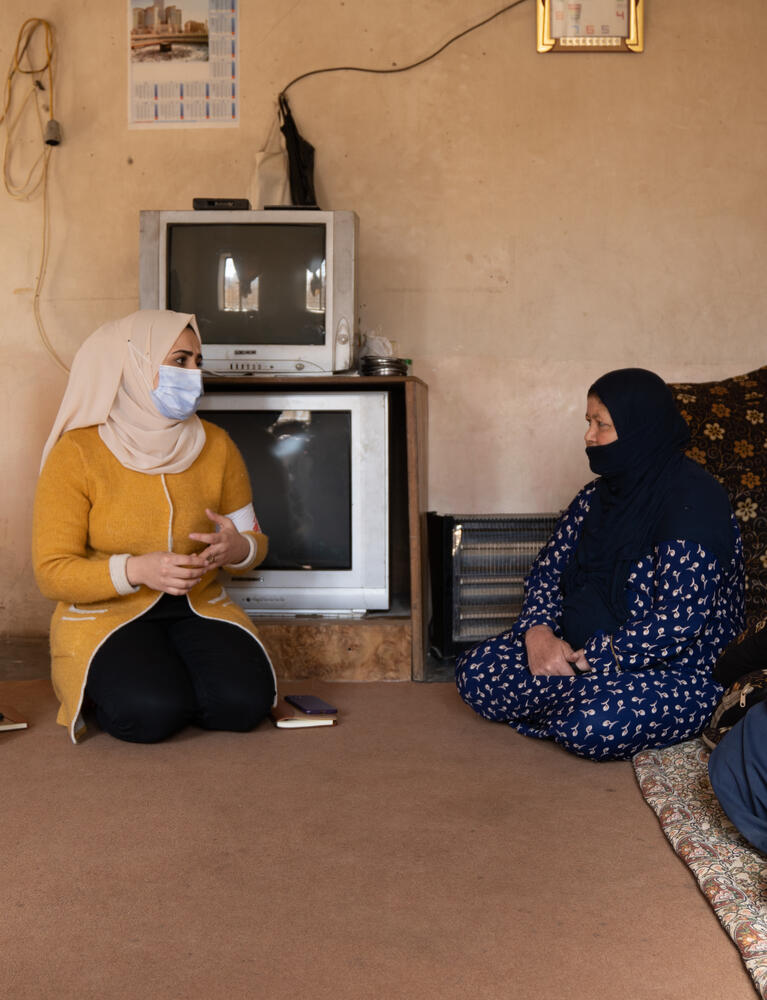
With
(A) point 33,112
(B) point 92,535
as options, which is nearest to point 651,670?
(B) point 92,535

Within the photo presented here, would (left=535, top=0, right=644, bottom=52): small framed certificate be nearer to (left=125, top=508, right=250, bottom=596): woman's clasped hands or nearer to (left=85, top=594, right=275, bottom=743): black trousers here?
(left=125, top=508, right=250, bottom=596): woman's clasped hands

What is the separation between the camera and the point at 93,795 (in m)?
1.96

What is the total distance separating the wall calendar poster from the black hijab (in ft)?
6.45

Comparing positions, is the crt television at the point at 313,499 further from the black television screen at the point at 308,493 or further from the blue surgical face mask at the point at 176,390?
the blue surgical face mask at the point at 176,390

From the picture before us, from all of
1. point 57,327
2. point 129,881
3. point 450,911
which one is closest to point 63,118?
point 57,327

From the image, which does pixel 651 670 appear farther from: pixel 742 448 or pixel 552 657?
pixel 742 448

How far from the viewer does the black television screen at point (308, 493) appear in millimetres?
3049

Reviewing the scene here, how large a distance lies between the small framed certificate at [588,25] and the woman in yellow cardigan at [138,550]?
1.86 metres

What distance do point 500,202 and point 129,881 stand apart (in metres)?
2.67

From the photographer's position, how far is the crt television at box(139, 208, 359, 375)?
9.95ft

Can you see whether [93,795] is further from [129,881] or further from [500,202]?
[500,202]

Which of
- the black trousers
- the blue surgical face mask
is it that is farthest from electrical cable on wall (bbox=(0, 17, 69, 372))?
the black trousers

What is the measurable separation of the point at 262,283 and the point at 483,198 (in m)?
0.94

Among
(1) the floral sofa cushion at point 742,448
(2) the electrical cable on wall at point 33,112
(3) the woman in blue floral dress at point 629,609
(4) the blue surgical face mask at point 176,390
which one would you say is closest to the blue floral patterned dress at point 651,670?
(3) the woman in blue floral dress at point 629,609
